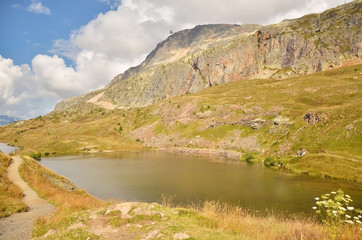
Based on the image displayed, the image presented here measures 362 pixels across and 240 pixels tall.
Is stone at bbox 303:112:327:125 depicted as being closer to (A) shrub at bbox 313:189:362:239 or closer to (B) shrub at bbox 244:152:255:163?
(B) shrub at bbox 244:152:255:163

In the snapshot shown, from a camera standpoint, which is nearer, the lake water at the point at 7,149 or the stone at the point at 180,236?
the stone at the point at 180,236

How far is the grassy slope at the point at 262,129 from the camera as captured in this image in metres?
64.6

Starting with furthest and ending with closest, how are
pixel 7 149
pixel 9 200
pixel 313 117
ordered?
pixel 7 149
pixel 313 117
pixel 9 200

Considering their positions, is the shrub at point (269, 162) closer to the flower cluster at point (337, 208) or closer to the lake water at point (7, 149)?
the flower cluster at point (337, 208)

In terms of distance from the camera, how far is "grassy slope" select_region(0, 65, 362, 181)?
212ft

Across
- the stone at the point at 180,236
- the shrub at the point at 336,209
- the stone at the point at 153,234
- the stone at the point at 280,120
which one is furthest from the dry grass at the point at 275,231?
the stone at the point at 280,120

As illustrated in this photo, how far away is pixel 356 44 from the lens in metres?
191

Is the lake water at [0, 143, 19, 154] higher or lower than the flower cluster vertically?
lower

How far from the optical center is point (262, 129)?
102m

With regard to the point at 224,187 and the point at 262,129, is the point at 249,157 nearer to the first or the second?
the point at 262,129

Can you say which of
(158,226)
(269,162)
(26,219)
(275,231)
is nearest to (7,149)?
(26,219)

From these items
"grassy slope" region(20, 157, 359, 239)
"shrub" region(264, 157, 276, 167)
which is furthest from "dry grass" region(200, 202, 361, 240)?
"shrub" region(264, 157, 276, 167)

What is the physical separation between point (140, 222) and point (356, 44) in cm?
24079

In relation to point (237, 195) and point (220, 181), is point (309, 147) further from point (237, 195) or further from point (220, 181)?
point (237, 195)
